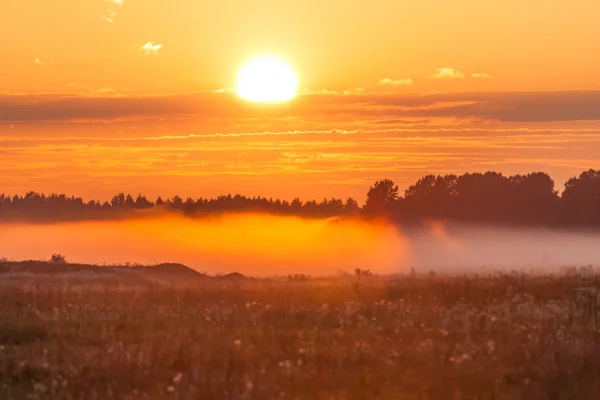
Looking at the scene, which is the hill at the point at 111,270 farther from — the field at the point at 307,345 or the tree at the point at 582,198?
the field at the point at 307,345

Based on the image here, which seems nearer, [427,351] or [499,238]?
[427,351]

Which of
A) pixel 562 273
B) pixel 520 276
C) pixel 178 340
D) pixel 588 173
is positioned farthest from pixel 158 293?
pixel 588 173

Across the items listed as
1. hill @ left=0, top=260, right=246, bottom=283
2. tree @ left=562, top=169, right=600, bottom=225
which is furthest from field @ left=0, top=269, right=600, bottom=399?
tree @ left=562, top=169, right=600, bottom=225

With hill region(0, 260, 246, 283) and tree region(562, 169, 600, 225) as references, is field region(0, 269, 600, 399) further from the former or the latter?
tree region(562, 169, 600, 225)

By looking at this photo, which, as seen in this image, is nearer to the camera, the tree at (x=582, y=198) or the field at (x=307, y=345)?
the field at (x=307, y=345)

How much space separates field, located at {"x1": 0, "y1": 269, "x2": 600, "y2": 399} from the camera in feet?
33.8

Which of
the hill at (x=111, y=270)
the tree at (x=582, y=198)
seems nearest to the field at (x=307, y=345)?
the hill at (x=111, y=270)

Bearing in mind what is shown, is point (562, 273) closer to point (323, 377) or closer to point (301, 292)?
point (301, 292)

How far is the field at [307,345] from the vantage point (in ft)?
33.8

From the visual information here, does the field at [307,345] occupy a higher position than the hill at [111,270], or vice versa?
the field at [307,345]

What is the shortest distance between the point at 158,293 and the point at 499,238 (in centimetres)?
6883

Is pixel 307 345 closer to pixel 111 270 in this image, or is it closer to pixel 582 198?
pixel 111 270

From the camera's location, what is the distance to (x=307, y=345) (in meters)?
12.6

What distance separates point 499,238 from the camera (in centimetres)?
8444
